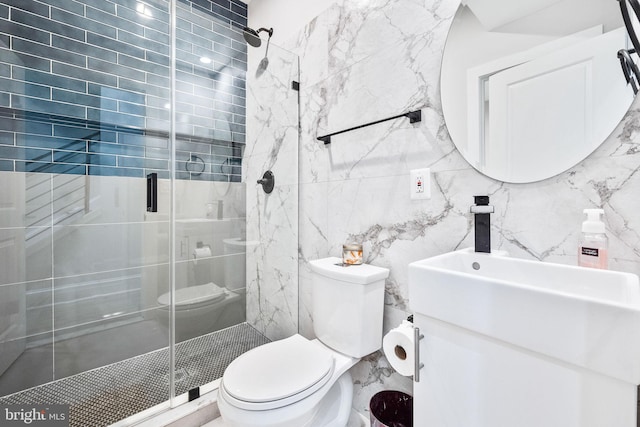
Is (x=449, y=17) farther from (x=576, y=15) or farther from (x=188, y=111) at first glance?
(x=188, y=111)

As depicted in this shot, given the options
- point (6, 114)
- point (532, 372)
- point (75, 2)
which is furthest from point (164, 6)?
point (532, 372)

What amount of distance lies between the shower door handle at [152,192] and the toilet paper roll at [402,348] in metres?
1.52

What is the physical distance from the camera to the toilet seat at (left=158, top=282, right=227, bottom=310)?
1596 millimetres

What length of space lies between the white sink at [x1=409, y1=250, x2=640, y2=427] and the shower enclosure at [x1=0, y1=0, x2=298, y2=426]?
114 cm

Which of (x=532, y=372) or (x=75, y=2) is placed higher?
(x=75, y=2)

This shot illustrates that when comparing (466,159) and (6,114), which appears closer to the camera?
(466,159)

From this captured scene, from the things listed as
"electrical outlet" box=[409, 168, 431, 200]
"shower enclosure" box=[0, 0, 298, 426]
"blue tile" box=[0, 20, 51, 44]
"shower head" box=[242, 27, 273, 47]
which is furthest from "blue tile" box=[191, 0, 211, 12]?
"electrical outlet" box=[409, 168, 431, 200]

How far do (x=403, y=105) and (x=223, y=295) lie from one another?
152 centimetres

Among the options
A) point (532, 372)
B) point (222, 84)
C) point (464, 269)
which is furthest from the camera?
point (222, 84)

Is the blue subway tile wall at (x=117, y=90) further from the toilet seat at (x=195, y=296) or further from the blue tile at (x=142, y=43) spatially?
the toilet seat at (x=195, y=296)

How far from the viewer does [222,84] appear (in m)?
1.78

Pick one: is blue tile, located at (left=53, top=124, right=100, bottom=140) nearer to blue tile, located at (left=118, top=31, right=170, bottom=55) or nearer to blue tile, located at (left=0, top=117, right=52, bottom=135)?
blue tile, located at (left=0, top=117, right=52, bottom=135)

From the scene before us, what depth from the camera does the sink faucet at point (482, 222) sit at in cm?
89

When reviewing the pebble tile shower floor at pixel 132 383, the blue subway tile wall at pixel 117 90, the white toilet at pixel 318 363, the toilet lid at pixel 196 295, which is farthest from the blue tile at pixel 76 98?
the white toilet at pixel 318 363
